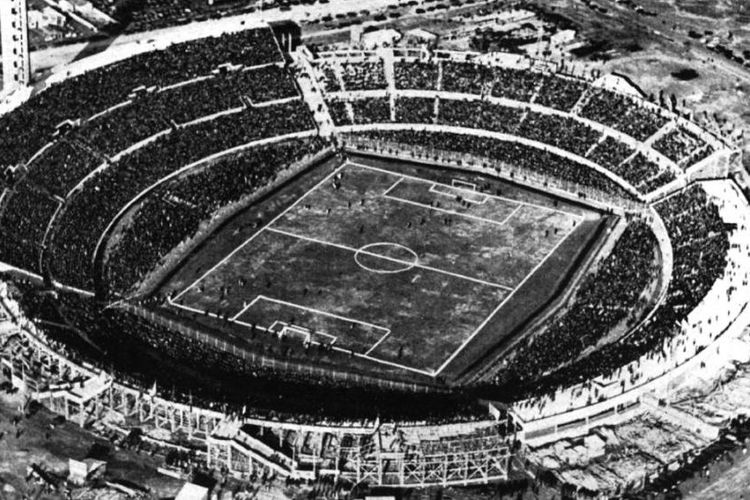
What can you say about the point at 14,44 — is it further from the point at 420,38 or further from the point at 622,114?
the point at 622,114

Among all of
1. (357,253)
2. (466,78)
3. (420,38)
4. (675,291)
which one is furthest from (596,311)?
(420,38)

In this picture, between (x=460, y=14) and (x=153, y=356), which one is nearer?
(x=153, y=356)

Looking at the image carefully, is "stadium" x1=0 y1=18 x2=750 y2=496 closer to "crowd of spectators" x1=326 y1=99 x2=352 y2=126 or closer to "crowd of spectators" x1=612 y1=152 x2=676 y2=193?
"crowd of spectators" x1=612 y1=152 x2=676 y2=193

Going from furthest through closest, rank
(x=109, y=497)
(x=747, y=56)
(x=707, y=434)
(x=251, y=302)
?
(x=747, y=56) → (x=251, y=302) → (x=707, y=434) → (x=109, y=497)

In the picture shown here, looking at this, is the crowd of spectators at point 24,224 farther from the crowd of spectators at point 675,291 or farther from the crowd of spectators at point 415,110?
the crowd of spectators at point 675,291

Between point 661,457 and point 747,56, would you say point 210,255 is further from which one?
point 747,56

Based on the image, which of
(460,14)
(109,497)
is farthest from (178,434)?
(460,14)

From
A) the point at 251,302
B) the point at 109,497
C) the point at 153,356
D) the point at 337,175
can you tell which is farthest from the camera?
the point at 337,175
